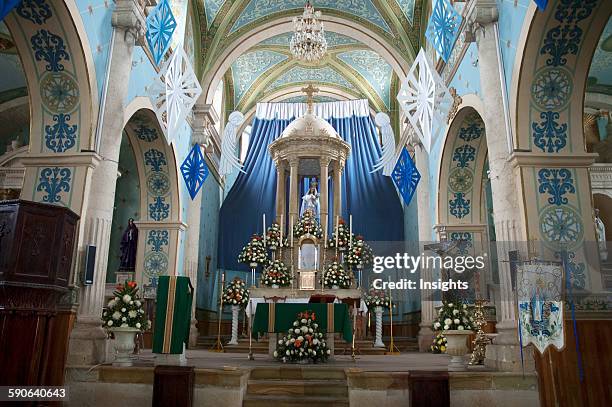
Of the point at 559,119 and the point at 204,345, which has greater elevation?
the point at 559,119

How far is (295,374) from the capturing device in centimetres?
539

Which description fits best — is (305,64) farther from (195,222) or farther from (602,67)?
(602,67)

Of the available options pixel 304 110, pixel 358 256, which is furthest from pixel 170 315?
pixel 304 110

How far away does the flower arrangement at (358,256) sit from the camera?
1092 cm

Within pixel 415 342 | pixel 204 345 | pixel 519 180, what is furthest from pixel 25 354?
pixel 415 342

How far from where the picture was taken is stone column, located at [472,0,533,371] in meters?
5.36

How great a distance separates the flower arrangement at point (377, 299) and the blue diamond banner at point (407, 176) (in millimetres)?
1861

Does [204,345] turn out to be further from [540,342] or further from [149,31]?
[540,342]

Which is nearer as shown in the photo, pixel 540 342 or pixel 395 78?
pixel 540 342

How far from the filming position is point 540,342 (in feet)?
15.1

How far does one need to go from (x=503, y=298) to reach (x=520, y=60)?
8.79 ft

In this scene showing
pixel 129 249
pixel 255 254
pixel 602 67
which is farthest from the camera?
pixel 255 254

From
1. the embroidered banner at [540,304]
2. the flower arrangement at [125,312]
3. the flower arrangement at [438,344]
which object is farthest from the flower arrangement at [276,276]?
the embroidered banner at [540,304]

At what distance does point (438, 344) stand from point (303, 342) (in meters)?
3.96
